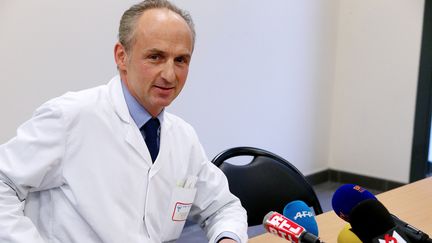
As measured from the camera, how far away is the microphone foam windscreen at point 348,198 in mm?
1192

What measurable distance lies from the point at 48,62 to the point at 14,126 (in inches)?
14.4

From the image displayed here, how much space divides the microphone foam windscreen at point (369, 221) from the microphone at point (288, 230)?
92 mm

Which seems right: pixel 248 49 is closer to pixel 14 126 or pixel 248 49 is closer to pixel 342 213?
pixel 14 126

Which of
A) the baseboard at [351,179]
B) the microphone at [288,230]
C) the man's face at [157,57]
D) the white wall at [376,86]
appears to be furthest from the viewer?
the baseboard at [351,179]

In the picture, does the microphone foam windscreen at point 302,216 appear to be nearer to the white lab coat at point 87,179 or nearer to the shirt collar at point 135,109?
the white lab coat at point 87,179

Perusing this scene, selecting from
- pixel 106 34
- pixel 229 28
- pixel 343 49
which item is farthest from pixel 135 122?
pixel 343 49

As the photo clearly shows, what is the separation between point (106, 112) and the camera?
1.36m

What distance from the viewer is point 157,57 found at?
1.35m

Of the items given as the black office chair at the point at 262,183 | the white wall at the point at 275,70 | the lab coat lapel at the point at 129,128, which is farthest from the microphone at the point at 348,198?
the white wall at the point at 275,70

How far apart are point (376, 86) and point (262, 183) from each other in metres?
3.13

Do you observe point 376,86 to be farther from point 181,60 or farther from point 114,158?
point 114,158

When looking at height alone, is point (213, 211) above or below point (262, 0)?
below

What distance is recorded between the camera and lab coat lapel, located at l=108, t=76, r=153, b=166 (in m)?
1.37

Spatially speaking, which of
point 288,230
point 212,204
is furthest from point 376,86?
point 288,230
